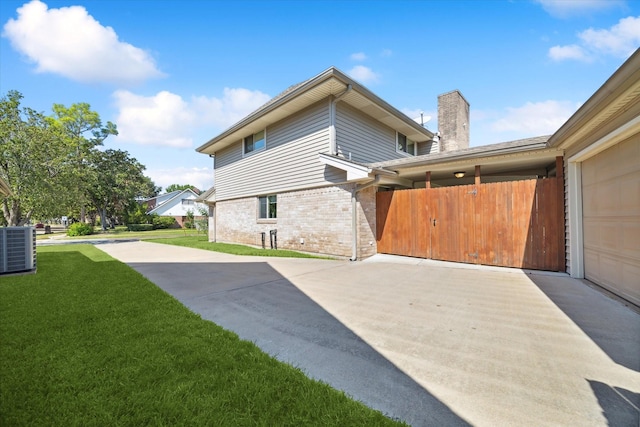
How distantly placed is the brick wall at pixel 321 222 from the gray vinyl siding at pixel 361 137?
166 centimetres

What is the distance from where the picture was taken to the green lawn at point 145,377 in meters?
1.84

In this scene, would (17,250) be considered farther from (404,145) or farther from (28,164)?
(404,145)

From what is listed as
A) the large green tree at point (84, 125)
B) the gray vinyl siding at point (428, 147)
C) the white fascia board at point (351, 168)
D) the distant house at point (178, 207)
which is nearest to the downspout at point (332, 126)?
the white fascia board at point (351, 168)

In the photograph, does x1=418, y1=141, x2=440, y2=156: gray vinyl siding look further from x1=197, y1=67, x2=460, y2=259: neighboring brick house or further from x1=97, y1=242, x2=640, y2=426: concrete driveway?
x1=97, y1=242, x2=640, y2=426: concrete driveway

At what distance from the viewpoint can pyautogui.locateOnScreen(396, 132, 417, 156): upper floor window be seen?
12805 millimetres

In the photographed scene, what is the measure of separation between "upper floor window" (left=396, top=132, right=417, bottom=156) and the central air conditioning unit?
1306 centimetres

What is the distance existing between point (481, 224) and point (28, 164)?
Result: 21.0 m

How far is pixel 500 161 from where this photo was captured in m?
7.23

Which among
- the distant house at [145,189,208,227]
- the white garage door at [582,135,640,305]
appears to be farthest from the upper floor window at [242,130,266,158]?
the distant house at [145,189,208,227]

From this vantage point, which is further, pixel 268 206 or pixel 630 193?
pixel 268 206

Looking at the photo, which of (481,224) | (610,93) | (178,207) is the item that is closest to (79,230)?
(178,207)

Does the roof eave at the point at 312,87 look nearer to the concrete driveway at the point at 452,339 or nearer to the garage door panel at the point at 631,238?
the concrete driveway at the point at 452,339

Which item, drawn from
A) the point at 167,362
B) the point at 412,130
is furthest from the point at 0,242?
the point at 412,130

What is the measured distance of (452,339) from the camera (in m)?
3.12
